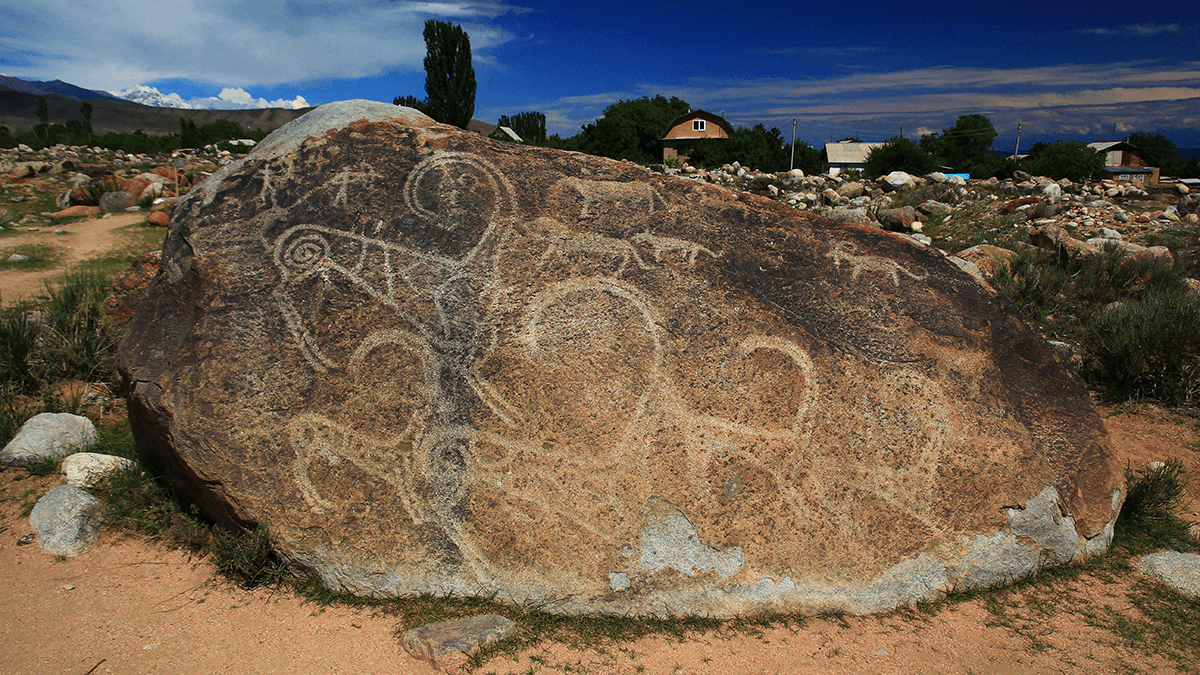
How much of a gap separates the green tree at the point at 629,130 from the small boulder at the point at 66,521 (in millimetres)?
32696

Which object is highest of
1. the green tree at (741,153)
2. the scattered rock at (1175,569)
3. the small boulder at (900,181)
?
the green tree at (741,153)

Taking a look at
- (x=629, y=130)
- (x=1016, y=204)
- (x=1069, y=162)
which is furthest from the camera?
(x=629, y=130)

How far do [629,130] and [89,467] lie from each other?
115 feet

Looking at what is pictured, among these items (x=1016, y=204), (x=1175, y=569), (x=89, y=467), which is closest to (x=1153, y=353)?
(x=1175, y=569)

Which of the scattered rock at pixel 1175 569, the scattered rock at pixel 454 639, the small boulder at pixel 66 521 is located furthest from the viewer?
the small boulder at pixel 66 521

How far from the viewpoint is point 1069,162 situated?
→ 23734 millimetres

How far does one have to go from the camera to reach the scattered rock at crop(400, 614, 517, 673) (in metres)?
2.35

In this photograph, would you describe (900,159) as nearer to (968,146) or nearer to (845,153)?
(968,146)

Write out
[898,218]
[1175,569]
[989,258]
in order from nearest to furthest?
[1175,569] < [989,258] < [898,218]

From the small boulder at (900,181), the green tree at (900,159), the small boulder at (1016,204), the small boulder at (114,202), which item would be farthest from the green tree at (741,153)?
the small boulder at (114,202)

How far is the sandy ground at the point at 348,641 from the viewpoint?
239cm

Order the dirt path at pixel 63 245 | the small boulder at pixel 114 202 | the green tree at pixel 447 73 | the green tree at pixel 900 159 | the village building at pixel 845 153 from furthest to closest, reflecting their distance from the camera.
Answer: the village building at pixel 845 153 → the green tree at pixel 447 73 → the green tree at pixel 900 159 → the small boulder at pixel 114 202 → the dirt path at pixel 63 245

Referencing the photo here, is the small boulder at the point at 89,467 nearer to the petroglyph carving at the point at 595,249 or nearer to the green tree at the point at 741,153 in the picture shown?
the petroglyph carving at the point at 595,249

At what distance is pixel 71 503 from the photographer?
3152 mm
